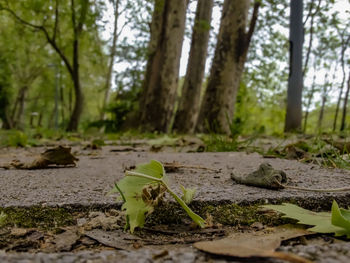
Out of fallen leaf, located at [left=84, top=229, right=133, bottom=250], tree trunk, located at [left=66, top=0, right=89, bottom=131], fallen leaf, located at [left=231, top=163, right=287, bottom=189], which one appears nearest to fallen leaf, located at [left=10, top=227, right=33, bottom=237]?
fallen leaf, located at [left=84, top=229, right=133, bottom=250]

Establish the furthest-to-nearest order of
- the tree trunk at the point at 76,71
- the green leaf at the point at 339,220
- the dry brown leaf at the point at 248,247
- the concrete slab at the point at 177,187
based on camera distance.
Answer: the tree trunk at the point at 76,71
the concrete slab at the point at 177,187
the green leaf at the point at 339,220
the dry brown leaf at the point at 248,247

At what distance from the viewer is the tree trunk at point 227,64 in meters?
6.24

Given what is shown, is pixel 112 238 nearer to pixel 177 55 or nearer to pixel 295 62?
pixel 177 55

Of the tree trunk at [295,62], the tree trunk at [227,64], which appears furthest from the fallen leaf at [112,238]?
the tree trunk at [295,62]

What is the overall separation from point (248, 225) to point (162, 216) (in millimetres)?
235

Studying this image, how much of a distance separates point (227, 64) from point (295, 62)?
1.73 metres

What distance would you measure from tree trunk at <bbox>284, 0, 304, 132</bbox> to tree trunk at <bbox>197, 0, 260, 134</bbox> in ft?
3.67

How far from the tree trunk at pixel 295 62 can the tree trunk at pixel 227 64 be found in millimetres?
1118

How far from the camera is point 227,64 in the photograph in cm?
623

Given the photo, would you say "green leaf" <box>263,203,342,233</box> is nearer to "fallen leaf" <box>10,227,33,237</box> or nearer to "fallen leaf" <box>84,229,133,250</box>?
"fallen leaf" <box>84,229,133,250</box>

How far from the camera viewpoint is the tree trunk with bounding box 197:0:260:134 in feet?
20.5

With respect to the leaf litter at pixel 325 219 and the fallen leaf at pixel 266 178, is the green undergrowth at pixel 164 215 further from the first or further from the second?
the fallen leaf at pixel 266 178

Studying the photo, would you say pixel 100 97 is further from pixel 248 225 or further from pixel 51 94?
pixel 248 225

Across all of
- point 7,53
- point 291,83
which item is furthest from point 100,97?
point 291,83
